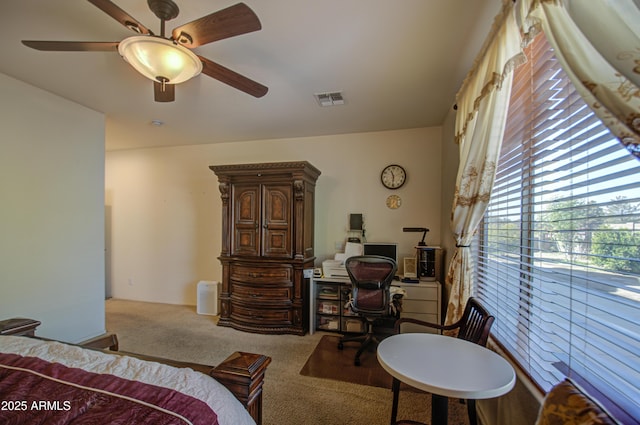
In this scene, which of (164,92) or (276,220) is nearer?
(164,92)

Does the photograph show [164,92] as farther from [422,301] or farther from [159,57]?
[422,301]

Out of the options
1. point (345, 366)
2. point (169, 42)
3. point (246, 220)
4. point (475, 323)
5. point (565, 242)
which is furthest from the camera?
point (246, 220)

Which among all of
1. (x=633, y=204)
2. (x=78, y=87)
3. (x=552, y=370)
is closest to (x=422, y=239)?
(x=552, y=370)

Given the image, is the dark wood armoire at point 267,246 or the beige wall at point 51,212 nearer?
the beige wall at point 51,212

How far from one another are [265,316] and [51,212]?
8.23 feet

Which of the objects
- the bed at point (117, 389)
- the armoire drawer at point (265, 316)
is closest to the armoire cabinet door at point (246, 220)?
the armoire drawer at point (265, 316)

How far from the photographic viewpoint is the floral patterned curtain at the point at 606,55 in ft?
2.10

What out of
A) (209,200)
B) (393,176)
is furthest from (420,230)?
(209,200)

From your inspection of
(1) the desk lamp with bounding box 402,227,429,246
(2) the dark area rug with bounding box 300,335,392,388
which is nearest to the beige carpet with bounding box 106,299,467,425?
Answer: (2) the dark area rug with bounding box 300,335,392,388

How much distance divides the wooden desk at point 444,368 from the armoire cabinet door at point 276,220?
2122 mm

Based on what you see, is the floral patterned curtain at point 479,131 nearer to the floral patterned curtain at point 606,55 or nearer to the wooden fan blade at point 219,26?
the floral patterned curtain at point 606,55

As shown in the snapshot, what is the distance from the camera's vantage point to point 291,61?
2115 millimetres

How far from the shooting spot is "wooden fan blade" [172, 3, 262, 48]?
1270mm

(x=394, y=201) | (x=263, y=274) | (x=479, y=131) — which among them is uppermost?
(x=479, y=131)
